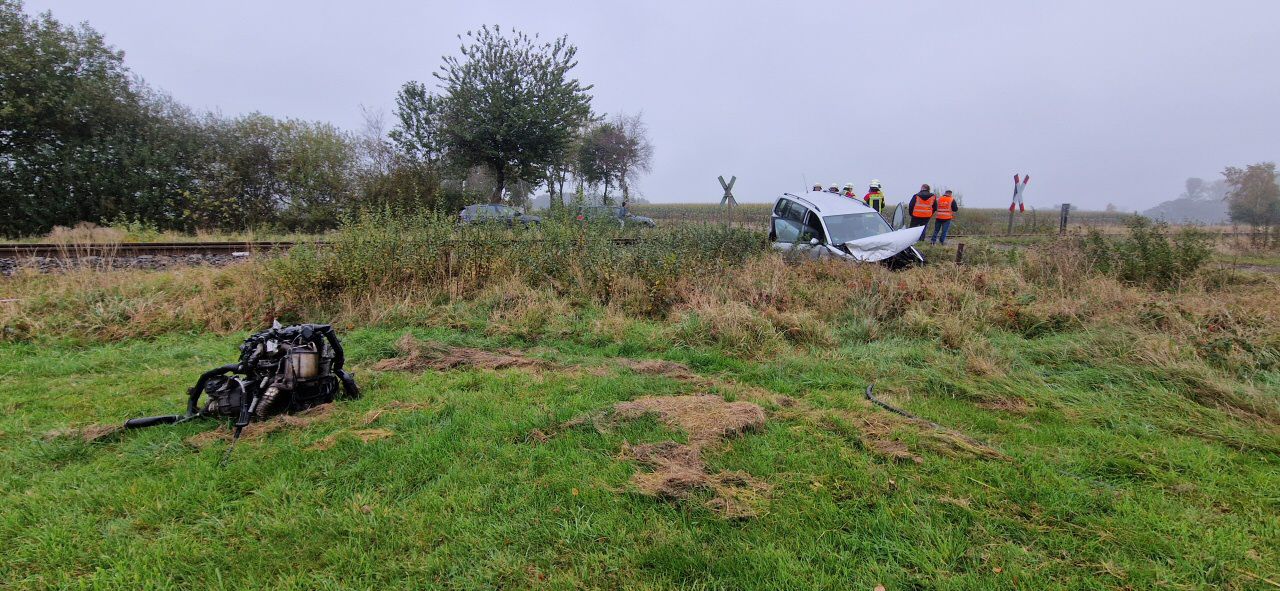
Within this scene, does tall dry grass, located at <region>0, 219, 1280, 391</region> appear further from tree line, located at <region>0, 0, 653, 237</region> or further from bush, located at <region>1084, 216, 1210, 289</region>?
tree line, located at <region>0, 0, 653, 237</region>

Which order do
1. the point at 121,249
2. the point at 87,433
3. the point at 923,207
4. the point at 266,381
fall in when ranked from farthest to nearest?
the point at 923,207
the point at 121,249
the point at 266,381
the point at 87,433

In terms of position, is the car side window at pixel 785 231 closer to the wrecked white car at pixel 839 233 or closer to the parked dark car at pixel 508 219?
the wrecked white car at pixel 839 233

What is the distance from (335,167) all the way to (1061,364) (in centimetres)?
2083

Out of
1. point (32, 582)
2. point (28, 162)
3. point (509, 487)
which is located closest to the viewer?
point (32, 582)

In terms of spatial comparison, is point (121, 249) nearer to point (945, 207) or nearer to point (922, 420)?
point (922, 420)

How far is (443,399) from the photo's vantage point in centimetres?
393

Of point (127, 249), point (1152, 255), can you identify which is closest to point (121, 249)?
point (127, 249)

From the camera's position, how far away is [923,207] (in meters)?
12.3

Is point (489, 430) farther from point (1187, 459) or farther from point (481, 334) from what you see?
point (1187, 459)

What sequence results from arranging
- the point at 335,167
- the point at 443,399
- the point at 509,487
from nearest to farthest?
1. the point at 509,487
2. the point at 443,399
3. the point at 335,167

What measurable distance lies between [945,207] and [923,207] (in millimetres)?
631

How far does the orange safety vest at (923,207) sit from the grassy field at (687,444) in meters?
6.37

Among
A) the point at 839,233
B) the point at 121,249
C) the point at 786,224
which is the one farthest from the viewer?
the point at 786,224

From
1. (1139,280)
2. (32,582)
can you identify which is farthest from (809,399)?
(1139,280)
